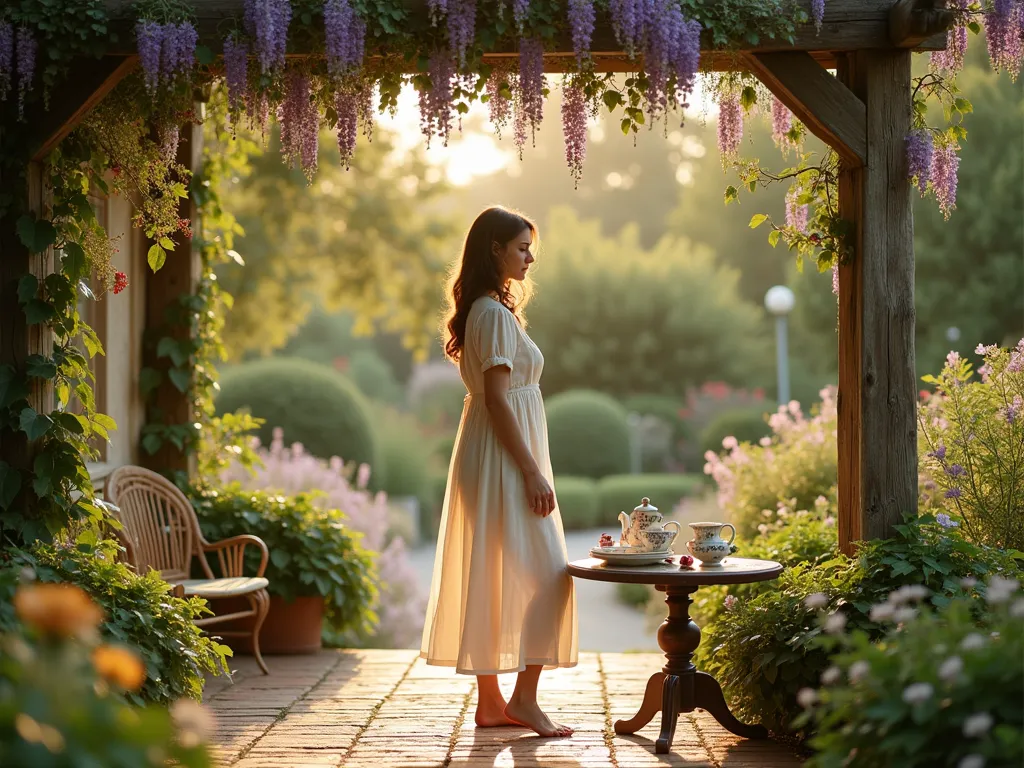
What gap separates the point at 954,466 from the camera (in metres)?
4.78

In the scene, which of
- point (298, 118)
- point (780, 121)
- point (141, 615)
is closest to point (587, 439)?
point (780, 121)

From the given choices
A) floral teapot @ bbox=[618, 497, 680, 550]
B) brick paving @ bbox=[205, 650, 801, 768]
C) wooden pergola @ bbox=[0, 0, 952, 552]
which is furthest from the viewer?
wooden pergola @ bbox=[0, 0, 952, 552]

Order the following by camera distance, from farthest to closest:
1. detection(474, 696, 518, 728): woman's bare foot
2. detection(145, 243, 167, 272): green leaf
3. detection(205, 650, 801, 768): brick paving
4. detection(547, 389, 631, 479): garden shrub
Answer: detection(547, 389, 631, 479): garden shrub → detection(145, 243, 167, 272): green leaf → detection(474, 696, 518, 728): woman's bare foot → detection(205, 650, 801, 768): brick paving

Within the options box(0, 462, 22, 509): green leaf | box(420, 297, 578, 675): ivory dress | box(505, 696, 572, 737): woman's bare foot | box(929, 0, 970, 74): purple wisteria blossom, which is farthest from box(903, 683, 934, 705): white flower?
box(0, 462, 22, 509): green leaf

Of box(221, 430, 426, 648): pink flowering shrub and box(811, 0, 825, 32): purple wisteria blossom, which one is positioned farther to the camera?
box(221, 430, 426, 648): pink flowering shrub

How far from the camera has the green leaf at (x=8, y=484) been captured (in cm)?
415

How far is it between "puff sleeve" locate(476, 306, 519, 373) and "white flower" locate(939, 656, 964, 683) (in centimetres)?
205

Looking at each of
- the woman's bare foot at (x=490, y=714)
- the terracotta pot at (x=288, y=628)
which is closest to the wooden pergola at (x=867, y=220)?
the woman's bare foot at (x=490, y=714)

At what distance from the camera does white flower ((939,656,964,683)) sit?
91.9 inches

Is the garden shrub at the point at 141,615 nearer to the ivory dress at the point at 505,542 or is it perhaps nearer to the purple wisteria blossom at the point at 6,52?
the ivory dress at the point at 505,542

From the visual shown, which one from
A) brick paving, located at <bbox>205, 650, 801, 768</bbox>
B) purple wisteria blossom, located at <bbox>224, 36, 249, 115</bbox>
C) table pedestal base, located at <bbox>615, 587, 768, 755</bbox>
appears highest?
purple wisteria blossom, located at <bbox>224, 36, 249, 115</bbox>

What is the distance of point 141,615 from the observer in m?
3.87

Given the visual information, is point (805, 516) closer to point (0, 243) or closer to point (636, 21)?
point (636, 21)

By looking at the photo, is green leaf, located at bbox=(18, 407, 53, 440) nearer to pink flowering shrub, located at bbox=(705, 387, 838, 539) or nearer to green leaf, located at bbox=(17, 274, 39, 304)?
green leaf, located at bbox=(17, 274, 39, 304)
